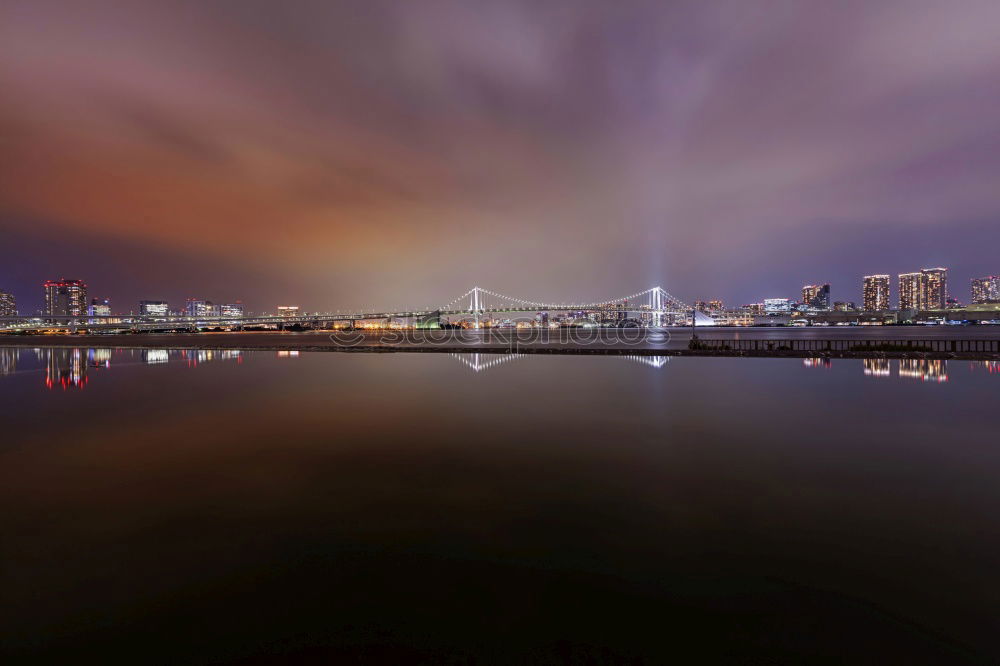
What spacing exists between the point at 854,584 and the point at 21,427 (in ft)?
47.8

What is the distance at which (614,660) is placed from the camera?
9.95 feet

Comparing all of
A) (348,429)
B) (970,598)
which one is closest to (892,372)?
(970,598)

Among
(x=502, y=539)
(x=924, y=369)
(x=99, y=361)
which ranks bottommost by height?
(x=502, y=539)

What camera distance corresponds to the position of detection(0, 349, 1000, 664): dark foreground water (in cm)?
326

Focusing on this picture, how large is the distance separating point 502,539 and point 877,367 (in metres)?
23.8

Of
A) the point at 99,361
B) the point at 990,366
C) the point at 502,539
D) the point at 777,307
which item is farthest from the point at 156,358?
the point at 777,307

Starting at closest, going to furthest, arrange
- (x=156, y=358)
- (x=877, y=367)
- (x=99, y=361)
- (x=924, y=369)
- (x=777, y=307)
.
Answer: (x=924, y=369)
(x=877, y=367)
(x=99, y=361)
(x=156, y=358)
(x=777, y=307)

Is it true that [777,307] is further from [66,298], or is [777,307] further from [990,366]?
[66,298]

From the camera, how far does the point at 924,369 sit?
20.3 m

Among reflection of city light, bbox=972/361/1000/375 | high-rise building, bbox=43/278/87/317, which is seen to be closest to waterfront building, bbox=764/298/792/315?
reflection of city light, bbox=972/361/1000/375

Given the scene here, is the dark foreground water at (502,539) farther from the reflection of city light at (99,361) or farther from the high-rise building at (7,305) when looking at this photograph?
the high-rise building at (7,305)

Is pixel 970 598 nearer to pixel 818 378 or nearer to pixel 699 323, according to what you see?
pixel 818 378

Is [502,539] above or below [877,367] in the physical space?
below

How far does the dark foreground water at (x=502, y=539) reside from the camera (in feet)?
10.7
